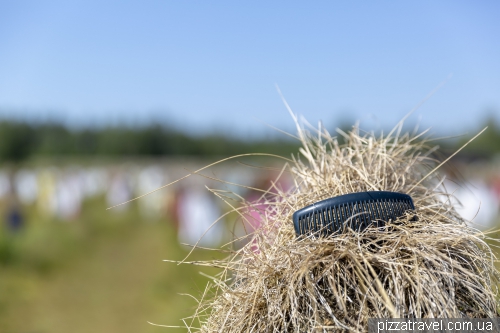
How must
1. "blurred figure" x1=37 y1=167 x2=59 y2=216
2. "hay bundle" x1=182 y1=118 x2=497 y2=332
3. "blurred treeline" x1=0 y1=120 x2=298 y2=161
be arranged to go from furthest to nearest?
1. "blurred treeline" x1=0 y1=120 x2=298 y2=161
2. "blurred figure" x1=37 y1=167 x2=59 y2=216
3. "hay bundle" x1=182 y1=118 x2=497 y2=332

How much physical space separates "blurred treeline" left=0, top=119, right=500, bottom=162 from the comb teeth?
5746 centimetres

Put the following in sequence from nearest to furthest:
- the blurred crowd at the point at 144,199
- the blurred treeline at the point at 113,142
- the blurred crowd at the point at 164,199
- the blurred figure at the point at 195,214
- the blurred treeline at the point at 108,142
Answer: the blurred crowd at the point at 164,199 < the blurred figure at the point at 195,214 < the blurred crowd at the point at 144,199 < the blurred treeline at the point at 113,142 < the blurred treeline at the point at 108,142

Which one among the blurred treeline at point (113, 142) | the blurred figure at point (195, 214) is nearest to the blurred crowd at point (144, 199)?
the blurred figure at point (195, 214)

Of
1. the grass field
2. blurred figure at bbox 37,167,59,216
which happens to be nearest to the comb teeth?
the grass field

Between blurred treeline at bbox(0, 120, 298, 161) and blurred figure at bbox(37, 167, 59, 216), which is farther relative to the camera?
blurred treeline at bbox(0, 120, 298, 161)

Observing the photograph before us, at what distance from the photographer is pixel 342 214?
115 cm

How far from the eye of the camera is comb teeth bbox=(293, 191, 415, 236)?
1149 millimetres

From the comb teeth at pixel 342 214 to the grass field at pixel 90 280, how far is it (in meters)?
4.95

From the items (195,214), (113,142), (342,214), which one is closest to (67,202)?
(195,214)

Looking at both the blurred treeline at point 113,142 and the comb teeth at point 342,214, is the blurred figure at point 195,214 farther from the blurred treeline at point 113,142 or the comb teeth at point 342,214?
the blurred treeline at point 113,142

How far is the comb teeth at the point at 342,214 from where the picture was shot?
1.15m

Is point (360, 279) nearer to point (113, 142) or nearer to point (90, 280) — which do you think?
point (90, 280)

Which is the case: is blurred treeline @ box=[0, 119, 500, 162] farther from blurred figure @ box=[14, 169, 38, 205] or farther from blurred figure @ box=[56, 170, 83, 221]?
blurred figure @ box=[56, 170, 83, 221]

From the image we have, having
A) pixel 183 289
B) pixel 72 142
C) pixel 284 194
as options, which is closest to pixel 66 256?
pixel 183 289
